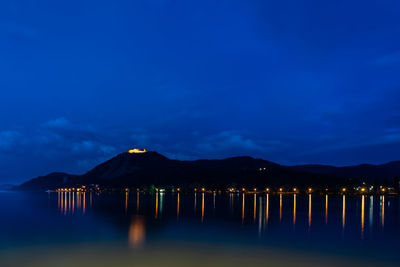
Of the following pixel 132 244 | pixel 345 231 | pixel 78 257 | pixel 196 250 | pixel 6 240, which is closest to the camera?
pixel 78 257

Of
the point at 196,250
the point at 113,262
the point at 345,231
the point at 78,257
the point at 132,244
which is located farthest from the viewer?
the point at 345,231

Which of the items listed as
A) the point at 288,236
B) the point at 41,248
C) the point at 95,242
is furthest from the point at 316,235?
the point at 41,248

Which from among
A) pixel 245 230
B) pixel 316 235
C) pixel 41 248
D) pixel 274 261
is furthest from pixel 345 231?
pixel 41 248

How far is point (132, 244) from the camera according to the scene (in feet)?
107

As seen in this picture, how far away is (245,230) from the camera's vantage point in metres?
42.2

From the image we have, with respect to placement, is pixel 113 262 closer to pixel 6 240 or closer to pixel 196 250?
pixel 196 250

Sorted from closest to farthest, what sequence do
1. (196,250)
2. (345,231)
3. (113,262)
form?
(113,262) → (196,250) → (345,231)

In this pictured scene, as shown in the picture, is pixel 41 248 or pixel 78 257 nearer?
pixel 78 257

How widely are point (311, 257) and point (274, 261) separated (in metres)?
3.35

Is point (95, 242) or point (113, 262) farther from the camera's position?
point (95, 242)

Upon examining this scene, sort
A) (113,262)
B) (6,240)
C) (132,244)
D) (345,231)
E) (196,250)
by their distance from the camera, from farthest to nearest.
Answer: (345,231) → (6,240) → (132,244) → (196,250) → (113,262)

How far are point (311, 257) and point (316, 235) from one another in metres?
11.7

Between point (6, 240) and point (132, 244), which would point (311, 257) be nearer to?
point (132, 244)

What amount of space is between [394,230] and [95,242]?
34878 mm
